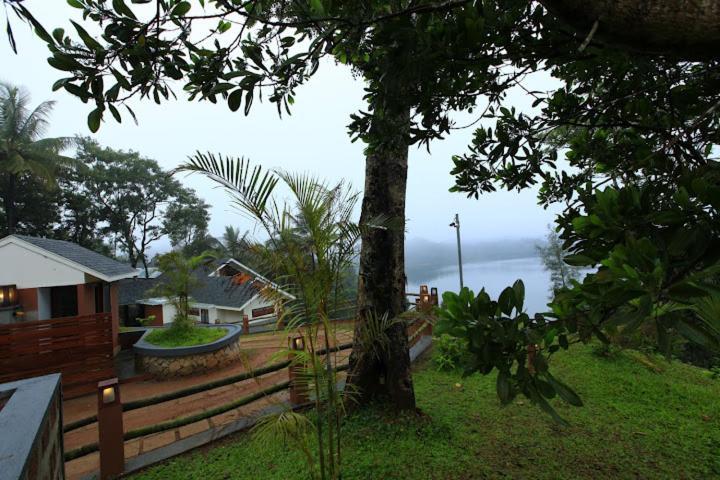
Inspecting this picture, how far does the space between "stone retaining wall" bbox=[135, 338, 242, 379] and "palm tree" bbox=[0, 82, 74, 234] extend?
1438cm

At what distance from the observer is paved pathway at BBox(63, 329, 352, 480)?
12.6ft

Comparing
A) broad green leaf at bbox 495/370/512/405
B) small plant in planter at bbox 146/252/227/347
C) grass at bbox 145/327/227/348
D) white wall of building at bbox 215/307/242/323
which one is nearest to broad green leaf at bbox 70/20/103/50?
broad green leaf at bbox 495/370/512/405

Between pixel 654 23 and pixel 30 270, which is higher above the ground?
pixel 654 23

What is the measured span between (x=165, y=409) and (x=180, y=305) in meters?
3.53

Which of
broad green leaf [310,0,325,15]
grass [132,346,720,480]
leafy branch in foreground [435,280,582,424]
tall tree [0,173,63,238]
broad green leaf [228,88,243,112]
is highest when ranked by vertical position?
tall tree [0,173,63,238]

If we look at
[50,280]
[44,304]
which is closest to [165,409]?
[50,280]

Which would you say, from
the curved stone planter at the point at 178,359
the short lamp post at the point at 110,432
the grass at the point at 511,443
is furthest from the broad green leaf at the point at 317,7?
the curved stone planter at the point at 178,359

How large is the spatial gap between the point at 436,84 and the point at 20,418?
2.81 metres

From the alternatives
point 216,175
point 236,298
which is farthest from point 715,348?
point 236,298

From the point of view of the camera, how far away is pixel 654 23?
2.70 feet

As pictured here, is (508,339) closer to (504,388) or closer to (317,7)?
(504,388)

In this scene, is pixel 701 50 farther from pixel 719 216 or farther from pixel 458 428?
pixel 458 428

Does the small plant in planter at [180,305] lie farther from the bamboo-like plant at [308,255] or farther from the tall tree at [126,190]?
the tall tree at [126,190]

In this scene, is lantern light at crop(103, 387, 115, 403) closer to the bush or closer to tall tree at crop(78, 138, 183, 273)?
the bush
